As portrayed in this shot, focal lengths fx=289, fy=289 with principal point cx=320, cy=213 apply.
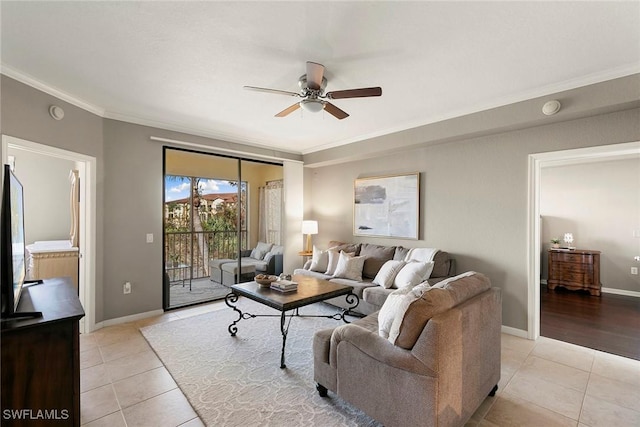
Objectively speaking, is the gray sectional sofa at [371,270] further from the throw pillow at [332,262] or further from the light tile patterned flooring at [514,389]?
the light tile patterned flooring at [514,389]

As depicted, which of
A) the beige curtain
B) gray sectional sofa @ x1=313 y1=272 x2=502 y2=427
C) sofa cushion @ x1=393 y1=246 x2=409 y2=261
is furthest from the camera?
the beige curtain

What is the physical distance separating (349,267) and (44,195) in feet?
17.5

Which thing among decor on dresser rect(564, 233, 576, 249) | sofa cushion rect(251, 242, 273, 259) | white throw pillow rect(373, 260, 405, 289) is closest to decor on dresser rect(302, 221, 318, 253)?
sofa cushion rect(251, 242, 273, 259)

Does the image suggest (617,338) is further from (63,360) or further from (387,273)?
(63,360)

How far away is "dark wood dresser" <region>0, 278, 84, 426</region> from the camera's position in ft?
4.81

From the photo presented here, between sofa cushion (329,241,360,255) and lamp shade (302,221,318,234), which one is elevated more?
lamp shade (302,221,318,234)

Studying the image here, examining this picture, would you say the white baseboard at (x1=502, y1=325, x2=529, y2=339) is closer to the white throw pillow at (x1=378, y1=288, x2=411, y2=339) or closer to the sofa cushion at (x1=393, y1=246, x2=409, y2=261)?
the sofa cushion at (x1=393, y1=246, x2=409, y2=261)

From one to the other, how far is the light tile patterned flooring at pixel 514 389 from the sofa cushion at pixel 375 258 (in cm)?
179

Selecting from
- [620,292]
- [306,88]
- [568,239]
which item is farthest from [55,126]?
[620,292]

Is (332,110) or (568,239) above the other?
(332,110)

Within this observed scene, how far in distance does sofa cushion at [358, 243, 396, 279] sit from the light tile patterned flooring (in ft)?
5.87

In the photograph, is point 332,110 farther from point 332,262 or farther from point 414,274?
point 332,262

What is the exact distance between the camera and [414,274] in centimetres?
366

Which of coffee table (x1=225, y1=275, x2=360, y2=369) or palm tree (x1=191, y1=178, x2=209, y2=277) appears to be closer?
coffee table (x1=225, y1=275, x2=360, y2=369)
